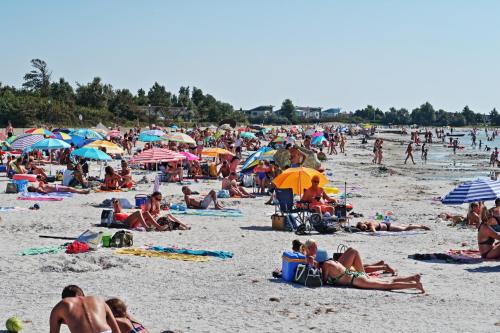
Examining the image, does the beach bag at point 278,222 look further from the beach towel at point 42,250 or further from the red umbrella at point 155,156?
the red umbrella at point 155,156

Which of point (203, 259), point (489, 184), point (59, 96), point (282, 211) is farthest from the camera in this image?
point (59, 96)

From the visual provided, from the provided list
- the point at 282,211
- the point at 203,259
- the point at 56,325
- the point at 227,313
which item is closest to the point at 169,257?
the point at 203,259

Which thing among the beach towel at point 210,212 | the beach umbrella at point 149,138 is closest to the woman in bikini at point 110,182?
the beach towel at point 210,212

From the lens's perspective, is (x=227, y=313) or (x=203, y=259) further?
(x=203, y=259)

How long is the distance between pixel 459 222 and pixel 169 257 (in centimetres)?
698

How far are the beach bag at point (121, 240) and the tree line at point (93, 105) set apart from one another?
45.5 metres

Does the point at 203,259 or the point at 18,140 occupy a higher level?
the point at 18,140

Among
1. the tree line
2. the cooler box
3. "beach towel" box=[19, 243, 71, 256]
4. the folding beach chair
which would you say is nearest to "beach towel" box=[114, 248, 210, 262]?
"beach towel" box=[19, 243, 71, 256]

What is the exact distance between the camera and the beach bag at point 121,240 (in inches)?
454

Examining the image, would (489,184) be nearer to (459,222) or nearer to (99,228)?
(459,222)

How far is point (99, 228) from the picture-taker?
1364cm

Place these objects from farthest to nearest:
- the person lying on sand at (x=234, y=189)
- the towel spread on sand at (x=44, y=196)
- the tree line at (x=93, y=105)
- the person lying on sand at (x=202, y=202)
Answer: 1. the tree line at (x=93, y=105)
2. the person lying on sand at (x=234, y=189)
3. the towel spread on sand at (x=44, y=196)
4. the person lying on sand at (x=202, y=202)

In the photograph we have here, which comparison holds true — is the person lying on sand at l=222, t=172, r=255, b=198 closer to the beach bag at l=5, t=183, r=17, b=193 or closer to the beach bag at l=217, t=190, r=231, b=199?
the beach bag at l=217, t=190, r=231, b=199

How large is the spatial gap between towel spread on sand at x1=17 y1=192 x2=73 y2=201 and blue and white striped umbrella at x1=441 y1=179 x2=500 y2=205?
9956mm
